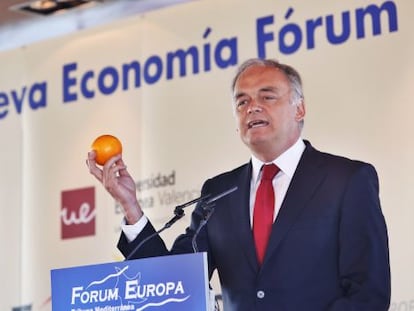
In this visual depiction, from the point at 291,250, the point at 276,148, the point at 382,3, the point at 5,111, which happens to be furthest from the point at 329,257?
the point at 5,111

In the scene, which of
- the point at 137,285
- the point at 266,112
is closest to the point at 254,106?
the point at 266,112

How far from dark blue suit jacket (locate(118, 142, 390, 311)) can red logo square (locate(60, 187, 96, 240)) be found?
2.94 metres

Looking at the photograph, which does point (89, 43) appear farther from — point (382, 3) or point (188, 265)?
point (188, 265)

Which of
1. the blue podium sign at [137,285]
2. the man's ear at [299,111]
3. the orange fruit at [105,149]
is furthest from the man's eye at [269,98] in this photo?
the blue podium sign at [137,285]

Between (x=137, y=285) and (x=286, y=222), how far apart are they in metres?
0.61

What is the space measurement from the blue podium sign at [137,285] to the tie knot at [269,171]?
2.35ft

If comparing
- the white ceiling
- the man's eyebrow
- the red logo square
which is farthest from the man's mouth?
the red logo square

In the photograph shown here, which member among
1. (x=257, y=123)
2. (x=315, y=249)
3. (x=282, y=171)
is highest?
(x=257, y=123)

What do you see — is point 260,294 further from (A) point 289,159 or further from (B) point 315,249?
(A) point 289,159

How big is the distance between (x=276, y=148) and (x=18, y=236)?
354 cm

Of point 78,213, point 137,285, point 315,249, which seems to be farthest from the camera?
point 78,213

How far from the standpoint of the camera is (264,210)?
10.4 feet

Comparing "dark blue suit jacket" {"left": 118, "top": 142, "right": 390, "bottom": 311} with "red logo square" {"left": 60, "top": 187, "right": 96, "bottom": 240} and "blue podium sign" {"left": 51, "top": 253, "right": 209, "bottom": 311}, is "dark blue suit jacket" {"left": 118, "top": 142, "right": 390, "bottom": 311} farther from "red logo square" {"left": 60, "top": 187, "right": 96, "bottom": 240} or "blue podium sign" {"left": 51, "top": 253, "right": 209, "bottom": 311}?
"red logo square" {"left": 60, "top": 187, "right": 96, "bottom": 240}

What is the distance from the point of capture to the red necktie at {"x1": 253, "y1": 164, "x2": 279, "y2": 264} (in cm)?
311
